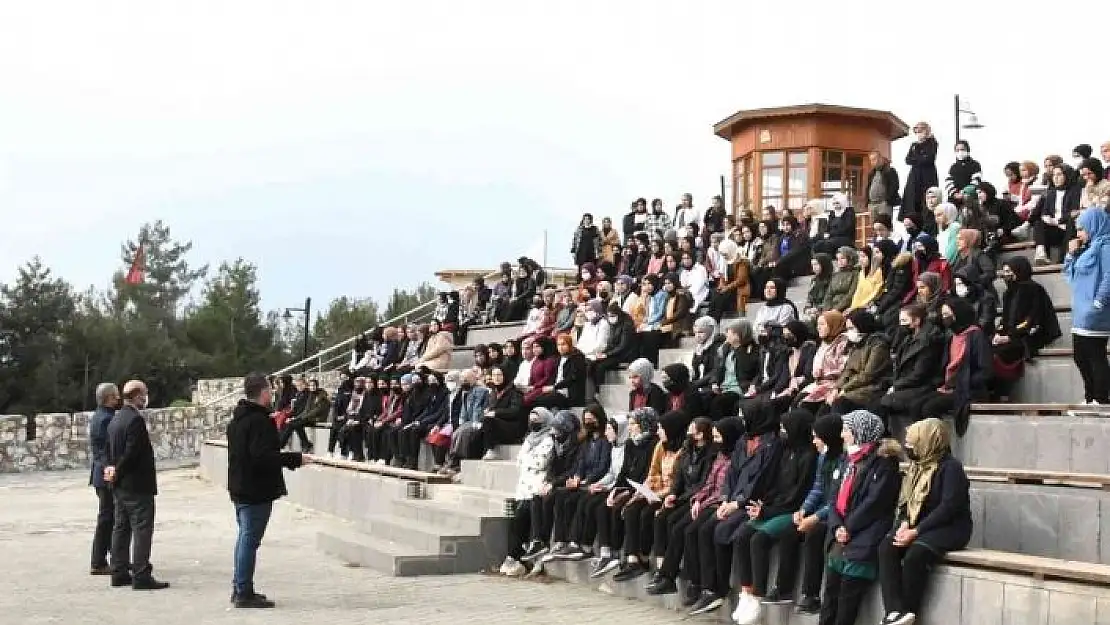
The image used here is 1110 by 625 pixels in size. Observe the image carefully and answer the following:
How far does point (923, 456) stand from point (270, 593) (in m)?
5.24

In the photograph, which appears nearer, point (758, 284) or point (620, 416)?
point (620, 416)

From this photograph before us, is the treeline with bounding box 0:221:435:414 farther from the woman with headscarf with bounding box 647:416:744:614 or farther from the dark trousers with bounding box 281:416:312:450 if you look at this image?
the woman with headscarf with bounding box 647:416:744:614

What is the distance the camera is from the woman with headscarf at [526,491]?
11086mm

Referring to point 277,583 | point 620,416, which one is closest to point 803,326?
point 620,416

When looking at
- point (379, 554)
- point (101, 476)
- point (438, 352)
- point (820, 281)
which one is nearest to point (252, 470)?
point (101, 476)

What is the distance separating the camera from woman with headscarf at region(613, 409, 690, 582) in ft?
31.7

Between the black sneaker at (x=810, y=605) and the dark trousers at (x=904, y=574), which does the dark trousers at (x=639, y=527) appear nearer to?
the black sneaker at (x=810, y=605)

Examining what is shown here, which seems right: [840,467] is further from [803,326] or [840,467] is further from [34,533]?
[34,533]

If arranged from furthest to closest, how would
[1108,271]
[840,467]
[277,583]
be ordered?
[277,583] < [1108,271] < [840,467]

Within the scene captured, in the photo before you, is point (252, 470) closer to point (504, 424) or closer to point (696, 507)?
point (696, 507)

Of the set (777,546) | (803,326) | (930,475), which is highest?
(803,326)

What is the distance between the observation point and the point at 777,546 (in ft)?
27.1

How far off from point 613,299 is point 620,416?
6385mm

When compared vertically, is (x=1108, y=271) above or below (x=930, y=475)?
above
